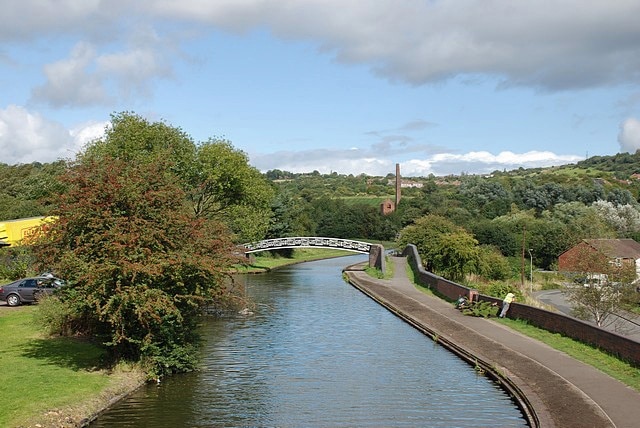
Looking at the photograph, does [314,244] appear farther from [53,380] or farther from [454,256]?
Answer: [53,380]

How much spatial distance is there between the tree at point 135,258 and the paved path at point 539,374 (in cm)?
842

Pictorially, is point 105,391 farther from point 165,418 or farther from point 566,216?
point 566,216

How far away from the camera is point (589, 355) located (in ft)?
67.7

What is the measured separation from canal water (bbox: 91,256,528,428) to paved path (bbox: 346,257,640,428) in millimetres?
518

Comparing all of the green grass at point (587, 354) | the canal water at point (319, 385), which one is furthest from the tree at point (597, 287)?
the canal water at point (319, 385)

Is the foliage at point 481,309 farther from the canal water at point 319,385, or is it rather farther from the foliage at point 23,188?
the foliage at point 23,188

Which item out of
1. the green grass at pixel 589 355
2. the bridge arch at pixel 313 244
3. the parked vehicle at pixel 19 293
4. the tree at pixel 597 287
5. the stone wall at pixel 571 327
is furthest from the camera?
the bridge arch at pixel 313 244

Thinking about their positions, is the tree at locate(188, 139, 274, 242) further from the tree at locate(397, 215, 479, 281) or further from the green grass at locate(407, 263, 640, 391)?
the green grass at locate(407, 263, 640, 391)

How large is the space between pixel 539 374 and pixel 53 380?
40.4 feet

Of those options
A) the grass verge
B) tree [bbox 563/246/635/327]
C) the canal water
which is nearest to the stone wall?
the canal water

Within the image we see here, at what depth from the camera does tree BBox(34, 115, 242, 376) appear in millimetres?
17766

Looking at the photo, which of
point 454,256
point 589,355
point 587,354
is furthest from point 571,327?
point 454,256

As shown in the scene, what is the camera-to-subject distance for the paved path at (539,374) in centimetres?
1445

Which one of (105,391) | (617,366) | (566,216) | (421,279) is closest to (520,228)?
(566,216)
